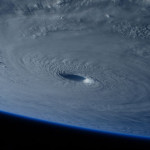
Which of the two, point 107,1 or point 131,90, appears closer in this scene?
point 107,1

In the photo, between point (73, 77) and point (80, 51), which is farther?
point (73, 77)

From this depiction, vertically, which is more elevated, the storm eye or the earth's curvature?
the storm eye

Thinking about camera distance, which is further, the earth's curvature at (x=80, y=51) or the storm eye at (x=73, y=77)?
the storm eye at (x=73, y=77)

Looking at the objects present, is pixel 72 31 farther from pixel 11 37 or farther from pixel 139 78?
pixel 139 78

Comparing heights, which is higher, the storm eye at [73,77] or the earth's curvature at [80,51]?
the storm eye at [73,77]

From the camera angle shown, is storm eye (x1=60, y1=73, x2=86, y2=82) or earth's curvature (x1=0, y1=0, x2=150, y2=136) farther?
storm eye (x1=60, y1=73, x2=86, y2=82)

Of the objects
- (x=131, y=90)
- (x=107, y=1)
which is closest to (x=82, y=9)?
(x=107, y=1)

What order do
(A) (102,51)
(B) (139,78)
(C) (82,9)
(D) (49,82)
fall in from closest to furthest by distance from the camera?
(C) (82,9) → (A) (102,51) → (B) (139,78) → (D) (49,82)

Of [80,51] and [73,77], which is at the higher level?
Result: [73,77]
